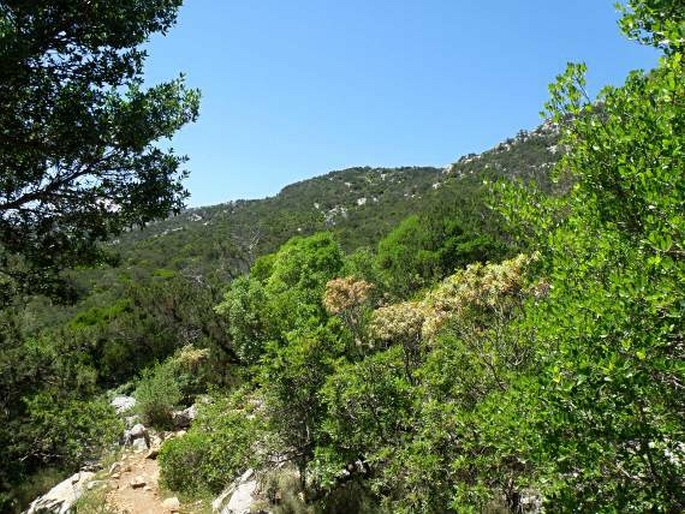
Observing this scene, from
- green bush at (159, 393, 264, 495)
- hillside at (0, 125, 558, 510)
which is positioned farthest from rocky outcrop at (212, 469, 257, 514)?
hillside at (0, 125, 558, 510)

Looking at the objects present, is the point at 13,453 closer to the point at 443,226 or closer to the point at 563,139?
the point at 563,139

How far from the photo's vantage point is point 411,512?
746cm

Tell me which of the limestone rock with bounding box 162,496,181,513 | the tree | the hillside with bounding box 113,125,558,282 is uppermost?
the hillside with bounding box 113,125,558,282

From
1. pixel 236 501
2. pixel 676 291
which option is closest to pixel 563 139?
pixel 676 291

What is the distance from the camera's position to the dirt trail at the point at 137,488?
40.6ft

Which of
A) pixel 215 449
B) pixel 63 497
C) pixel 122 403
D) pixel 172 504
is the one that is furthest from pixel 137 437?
pixel 215 449

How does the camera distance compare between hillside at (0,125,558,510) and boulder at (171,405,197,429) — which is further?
boulder at (171,405,197,429)

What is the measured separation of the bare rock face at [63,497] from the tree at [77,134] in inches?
335

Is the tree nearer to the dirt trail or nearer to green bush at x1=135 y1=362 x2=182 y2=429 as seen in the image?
the dirt trail

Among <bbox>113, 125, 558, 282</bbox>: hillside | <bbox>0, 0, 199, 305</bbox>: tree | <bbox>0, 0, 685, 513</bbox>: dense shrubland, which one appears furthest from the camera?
<bbox>113, 125, 558, 282</bbox>: hillside

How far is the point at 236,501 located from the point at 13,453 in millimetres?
6429

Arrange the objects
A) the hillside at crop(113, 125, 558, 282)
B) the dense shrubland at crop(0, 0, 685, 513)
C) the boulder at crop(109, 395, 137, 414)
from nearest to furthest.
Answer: the dense shrubland at crop(0, 0, 685, 513)
the boulder at crop(109, 395, 137, 414)
the hillside at crop(113, 125, 558, 282)

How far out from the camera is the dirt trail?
12375mm

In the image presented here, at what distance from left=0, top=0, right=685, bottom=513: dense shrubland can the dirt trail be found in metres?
0.67
